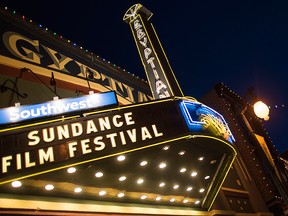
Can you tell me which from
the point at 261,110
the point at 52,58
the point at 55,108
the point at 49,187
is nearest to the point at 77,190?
the point at 49,187

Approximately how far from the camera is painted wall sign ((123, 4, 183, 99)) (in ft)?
41.4

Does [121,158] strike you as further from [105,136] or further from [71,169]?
[71,169]

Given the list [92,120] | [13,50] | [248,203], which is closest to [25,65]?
[13,50]

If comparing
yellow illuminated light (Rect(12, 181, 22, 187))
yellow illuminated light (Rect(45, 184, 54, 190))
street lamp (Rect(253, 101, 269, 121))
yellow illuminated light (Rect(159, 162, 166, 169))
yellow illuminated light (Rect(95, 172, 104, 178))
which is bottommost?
yellow illuminated light (Rect(12, 181, 22, 187))

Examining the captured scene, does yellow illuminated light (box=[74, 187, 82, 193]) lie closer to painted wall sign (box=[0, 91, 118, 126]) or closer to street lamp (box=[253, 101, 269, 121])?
painted wall sign (box=[0, 91, 118, 126])

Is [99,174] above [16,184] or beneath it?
above

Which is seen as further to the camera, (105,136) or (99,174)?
(99,174)

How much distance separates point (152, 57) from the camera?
13.7 meters

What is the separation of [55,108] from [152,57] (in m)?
6.57

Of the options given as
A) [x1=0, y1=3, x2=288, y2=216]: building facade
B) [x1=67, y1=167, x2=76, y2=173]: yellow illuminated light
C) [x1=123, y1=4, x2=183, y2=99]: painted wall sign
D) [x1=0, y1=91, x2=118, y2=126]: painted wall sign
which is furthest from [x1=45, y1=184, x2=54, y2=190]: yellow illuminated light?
[x1=123, y1=4, x2=183, y2=99]: painted wall sign

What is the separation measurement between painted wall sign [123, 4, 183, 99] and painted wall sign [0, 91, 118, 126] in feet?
13.1

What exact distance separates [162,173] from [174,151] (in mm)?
1277

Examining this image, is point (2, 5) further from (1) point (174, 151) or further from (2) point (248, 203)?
(2) point (248, 203)

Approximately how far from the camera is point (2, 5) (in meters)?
12.4
